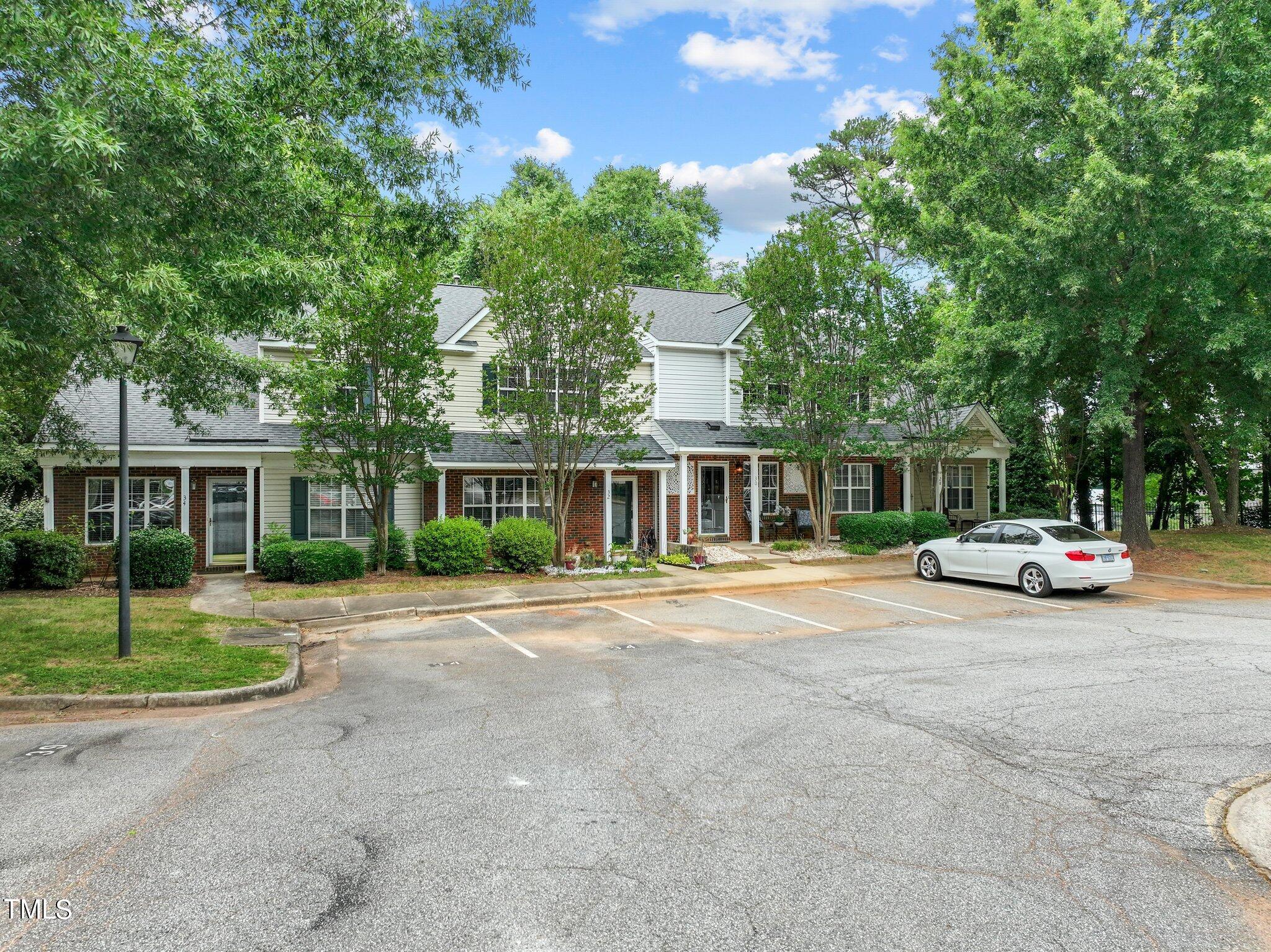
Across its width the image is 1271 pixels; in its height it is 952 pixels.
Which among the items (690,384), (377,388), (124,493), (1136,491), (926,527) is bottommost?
(926,527)

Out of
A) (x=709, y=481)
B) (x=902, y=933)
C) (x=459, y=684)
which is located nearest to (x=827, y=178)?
(x=709, y=481)

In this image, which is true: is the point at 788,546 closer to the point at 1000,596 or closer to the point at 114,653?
the point at 1000,596

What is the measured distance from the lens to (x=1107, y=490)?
93.2ft

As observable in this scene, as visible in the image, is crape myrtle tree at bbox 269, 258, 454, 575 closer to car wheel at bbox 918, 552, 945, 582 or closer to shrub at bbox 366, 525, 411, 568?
shrub at bbox 366, 525, 411, 568

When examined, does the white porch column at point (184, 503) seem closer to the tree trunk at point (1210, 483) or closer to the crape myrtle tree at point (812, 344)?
the crape myrtle tree at point (812, 344)

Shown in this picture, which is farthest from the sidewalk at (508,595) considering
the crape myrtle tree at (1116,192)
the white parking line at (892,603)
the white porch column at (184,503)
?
the crape myrtle tree at (1116,192)

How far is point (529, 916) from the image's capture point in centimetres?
371

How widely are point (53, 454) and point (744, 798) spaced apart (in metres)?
17.5

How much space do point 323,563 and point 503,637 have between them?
6.80m

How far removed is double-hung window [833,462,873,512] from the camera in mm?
24438

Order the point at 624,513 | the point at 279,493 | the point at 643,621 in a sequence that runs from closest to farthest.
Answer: the point at 643,621 < the point at 279,493 < the point at 624,513

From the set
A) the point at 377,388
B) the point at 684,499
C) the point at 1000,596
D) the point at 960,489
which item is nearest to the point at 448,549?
the point at 377,388

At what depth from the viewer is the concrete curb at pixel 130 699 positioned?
7.64 m

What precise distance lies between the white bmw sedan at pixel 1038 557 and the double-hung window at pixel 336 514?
1379cm
